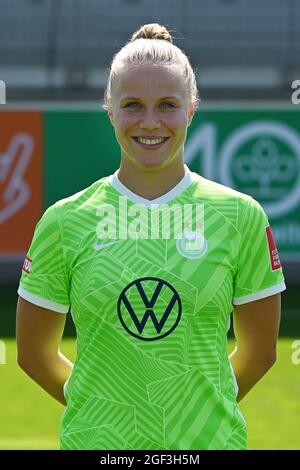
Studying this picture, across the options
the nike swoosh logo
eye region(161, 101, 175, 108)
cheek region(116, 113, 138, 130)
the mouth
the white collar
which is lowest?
the nike swoosh logo

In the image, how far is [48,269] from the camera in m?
2.25

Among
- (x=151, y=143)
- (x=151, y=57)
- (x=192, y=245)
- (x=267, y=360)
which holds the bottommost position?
(x=267, y=360)

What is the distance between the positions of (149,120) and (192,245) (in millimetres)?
311

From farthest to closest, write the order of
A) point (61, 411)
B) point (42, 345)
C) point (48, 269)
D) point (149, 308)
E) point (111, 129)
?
1. point (111, 129)
2. point (61, 411)
3. point (42, 345)
4. point (48, 269)
5. point (149, 308)

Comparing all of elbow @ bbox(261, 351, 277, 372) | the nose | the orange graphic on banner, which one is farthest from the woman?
the orange graphic on banner

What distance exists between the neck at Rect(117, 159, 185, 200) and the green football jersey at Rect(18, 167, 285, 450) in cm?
2

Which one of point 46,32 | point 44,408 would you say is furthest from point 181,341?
point 46,32

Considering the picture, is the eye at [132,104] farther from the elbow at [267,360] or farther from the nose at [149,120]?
the elbow at [267,360]

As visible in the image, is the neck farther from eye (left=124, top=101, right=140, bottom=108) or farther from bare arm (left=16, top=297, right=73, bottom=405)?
bare arm (left=16, top=297, right=73, bottom=405)

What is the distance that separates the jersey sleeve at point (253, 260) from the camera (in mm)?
2246

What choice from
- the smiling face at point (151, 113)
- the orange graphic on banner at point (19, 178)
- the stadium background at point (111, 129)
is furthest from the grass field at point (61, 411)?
the smiling face at point (151, 113)

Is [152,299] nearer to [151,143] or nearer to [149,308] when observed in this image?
[149,308]

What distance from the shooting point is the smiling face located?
7.06 feet

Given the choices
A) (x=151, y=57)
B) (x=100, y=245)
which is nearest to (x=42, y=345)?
(x=100, y=245)
